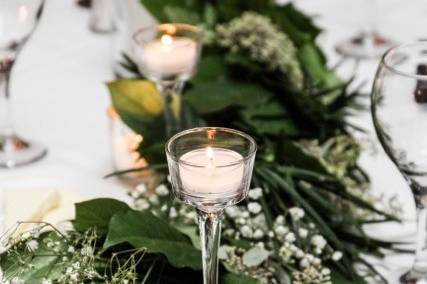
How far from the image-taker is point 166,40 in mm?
1299

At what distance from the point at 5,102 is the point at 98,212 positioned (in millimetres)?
436

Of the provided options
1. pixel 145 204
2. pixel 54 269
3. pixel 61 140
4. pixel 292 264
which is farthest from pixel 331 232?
pixel 61 140

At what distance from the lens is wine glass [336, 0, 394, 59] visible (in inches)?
68.6

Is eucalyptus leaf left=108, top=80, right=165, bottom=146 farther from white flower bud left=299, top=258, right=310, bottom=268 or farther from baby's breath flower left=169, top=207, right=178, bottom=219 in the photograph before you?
white flower bud left=299, top=258, right=310, bottom=268

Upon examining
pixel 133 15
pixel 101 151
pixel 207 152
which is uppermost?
pixel 207 152

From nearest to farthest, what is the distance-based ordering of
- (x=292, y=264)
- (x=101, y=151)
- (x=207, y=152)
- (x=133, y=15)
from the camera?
(x=207, y=152), (x=292, y=264), (x=101, y=151), (x=133, y=15)

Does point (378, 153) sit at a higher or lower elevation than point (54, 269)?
lower

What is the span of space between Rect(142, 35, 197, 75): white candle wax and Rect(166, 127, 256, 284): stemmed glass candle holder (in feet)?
1.25

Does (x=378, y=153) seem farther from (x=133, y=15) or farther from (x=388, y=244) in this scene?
(x=133, y=15)

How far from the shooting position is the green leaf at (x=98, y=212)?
0.99 m

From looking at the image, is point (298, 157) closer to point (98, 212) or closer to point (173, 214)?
point (173, 214)

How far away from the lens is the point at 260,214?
3.68ft

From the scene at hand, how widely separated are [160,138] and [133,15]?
36 centimetres

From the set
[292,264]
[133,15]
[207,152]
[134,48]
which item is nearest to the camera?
[207,152]
